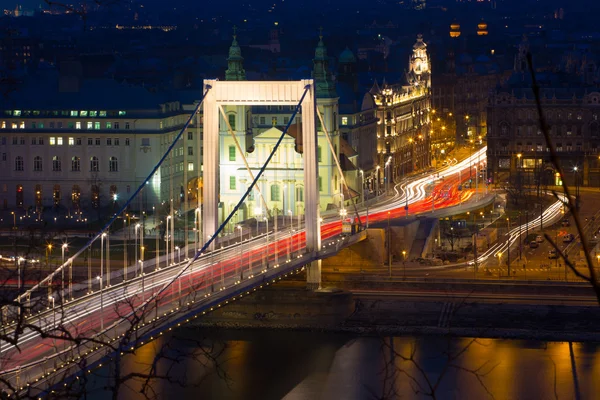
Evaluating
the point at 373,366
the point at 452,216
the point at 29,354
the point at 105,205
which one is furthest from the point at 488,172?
the point at 29,354

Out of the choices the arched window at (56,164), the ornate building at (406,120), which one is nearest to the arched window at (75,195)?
the arched window at (56,164)

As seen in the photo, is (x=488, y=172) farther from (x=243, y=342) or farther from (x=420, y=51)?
(x=243, y=342)

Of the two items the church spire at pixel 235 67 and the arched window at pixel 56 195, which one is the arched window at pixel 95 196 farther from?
the church spire at pixel 235 67

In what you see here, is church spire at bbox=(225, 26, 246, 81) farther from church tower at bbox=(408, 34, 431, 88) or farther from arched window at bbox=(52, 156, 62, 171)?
church tower at bbox=(408, 34, 431, 88)

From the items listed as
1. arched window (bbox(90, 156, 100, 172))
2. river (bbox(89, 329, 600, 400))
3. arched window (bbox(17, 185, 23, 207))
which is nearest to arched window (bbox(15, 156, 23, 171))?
arched window (bbox(17, 185, 23, 207))

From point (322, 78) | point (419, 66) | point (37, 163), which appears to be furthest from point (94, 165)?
point (419, 66)

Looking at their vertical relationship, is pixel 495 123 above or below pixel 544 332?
above
